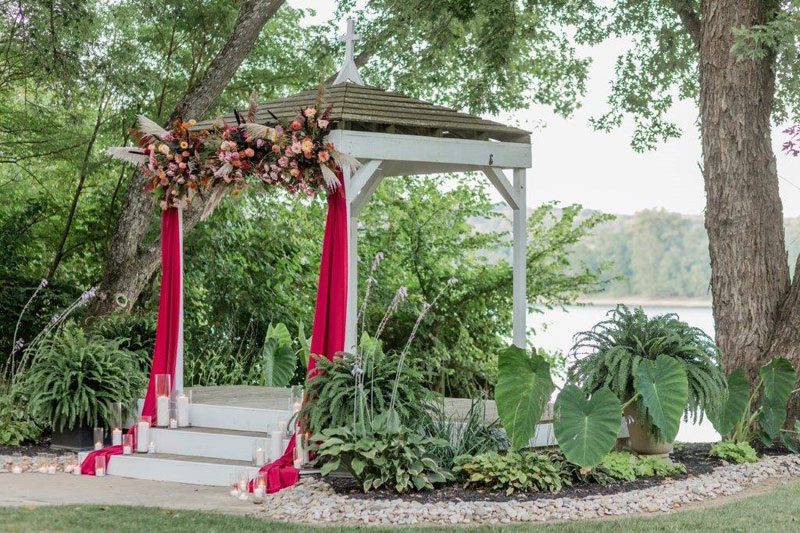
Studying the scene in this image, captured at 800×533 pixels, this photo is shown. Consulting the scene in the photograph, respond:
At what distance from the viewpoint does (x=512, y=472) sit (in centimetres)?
641

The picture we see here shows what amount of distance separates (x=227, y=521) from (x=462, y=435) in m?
1.96

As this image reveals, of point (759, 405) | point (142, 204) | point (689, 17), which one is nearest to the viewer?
point (759, 405)

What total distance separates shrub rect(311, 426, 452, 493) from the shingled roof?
7.29 feet

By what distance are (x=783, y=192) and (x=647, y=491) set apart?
410cm

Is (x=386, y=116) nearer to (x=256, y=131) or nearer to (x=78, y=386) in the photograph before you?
(x=256, y=131)

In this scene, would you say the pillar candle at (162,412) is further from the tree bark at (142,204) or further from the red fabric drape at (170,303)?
the tree bark at (142,204)

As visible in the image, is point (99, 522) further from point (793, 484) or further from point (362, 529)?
point (793, 484)

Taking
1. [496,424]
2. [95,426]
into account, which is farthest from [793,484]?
[95,426]

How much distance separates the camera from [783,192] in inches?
368

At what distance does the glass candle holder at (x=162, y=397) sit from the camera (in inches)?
310

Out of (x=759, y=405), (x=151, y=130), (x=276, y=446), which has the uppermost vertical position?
(x=151, y=130)

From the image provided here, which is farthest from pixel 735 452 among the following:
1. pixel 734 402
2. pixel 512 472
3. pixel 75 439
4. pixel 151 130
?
pixel 75 439

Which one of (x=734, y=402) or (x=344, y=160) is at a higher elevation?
(x=344, y=160)

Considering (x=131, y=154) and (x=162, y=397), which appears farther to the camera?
(x=131, y=154)
